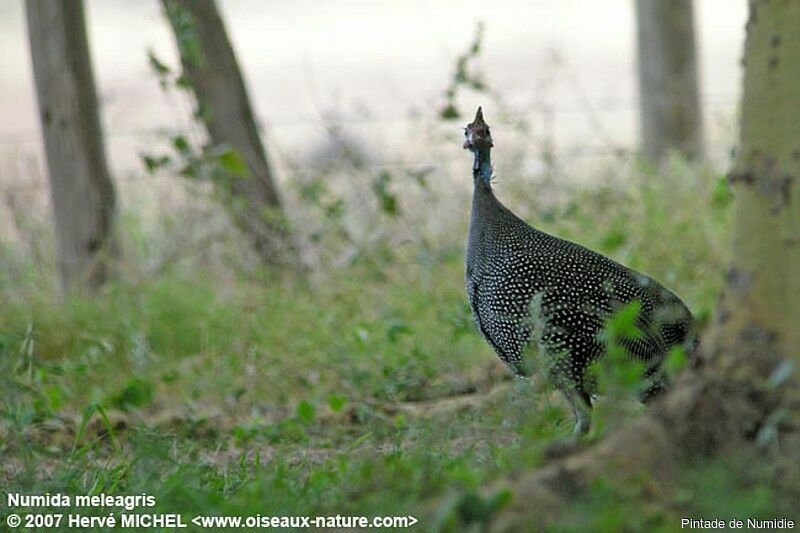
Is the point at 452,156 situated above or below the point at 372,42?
below

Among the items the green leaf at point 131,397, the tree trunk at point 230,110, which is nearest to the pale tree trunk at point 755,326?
the green leaf at point 131,397

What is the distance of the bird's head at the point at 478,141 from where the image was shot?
193 inches

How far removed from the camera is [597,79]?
547 inches

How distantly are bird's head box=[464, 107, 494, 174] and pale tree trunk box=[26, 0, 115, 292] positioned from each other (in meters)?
3.47

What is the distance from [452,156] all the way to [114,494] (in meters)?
5.10

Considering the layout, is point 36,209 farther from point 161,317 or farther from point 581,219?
point 581,219

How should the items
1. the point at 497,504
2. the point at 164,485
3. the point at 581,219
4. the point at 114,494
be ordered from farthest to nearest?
the point at 581,219 → the point at 114,494 → the point at 164,485 → the point at 497,504

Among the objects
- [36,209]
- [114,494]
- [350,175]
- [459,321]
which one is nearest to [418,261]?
[350,175]

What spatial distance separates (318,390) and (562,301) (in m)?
2.09

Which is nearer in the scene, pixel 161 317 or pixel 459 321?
pixel 459 321

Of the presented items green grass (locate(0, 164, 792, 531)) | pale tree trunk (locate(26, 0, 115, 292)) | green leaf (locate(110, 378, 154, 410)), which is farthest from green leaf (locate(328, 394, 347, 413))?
pale tree trunk (locate(26, 0, 115, 292))

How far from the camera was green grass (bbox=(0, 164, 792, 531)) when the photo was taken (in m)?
3.06

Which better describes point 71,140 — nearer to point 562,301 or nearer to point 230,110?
point 230,110

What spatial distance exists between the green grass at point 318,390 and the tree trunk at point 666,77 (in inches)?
104
